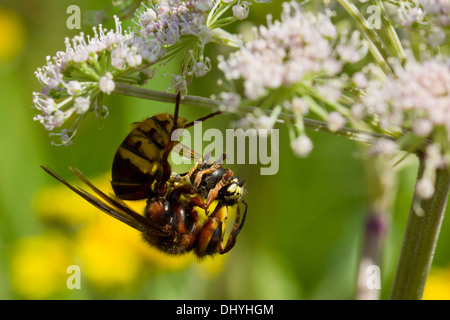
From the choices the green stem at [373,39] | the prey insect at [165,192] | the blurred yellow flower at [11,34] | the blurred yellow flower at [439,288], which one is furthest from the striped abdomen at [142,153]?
the blurred yellow flower at [11,34]

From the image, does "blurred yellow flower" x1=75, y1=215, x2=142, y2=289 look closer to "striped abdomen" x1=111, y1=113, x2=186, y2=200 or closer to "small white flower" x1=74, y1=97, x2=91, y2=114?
"striped abdomen" x1=111, y1=113, x2=186, y2=200

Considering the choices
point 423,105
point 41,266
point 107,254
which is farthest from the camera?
point 41,266

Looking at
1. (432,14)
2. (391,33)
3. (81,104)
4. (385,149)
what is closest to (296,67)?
(385,149)

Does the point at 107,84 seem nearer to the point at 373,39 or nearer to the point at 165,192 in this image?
the point at 165,192
